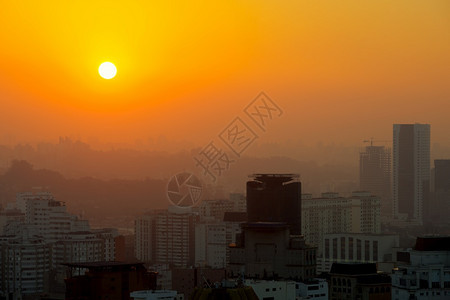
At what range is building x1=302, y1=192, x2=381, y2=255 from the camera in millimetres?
52072

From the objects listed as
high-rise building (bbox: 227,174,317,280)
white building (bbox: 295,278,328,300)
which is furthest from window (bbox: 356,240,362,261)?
white building (bbox: 295,278,328,300)

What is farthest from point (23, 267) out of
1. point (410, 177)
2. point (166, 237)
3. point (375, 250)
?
point (410, 177)

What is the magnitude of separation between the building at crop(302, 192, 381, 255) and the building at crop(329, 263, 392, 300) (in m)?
17.2

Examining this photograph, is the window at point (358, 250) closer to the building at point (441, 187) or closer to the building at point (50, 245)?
the building at point (50, 245)

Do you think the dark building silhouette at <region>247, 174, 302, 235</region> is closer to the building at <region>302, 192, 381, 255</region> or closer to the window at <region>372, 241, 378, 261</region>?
the window at <region>372, 241, 378, 261</region>

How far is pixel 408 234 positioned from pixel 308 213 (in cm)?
740

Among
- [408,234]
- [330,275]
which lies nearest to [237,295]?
[330,275]

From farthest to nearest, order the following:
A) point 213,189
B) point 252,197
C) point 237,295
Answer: point 213,189 → point 252,197 → point 237,295

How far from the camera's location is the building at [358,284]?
30.1 meters

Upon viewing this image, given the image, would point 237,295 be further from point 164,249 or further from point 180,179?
point 180,179

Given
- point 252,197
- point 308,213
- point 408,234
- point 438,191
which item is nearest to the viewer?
point 252,197

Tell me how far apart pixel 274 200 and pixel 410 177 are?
109 ft

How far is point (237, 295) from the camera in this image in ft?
70.3

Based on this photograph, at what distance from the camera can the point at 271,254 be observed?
1287 inches
